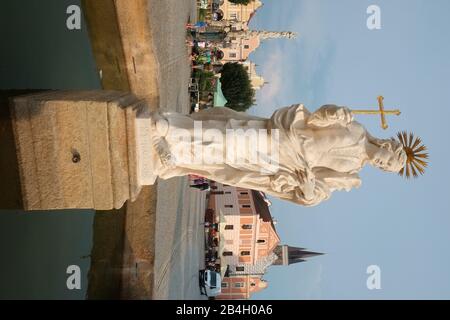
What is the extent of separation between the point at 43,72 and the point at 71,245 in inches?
110

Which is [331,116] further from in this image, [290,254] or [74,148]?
[290,254]

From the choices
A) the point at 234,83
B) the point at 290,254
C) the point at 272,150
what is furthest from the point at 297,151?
the point at 290,254

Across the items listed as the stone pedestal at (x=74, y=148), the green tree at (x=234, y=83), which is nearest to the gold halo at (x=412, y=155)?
the stone pedestal at (x=74, y=148)

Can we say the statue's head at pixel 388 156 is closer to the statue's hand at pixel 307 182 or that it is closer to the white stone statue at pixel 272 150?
the white stone statue at pixel 272 150

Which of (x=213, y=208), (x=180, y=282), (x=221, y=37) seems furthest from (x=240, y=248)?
(x=180, y=282)

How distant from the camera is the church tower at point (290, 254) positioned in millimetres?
44750

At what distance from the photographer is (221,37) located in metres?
20.5

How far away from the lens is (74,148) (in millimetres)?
4305

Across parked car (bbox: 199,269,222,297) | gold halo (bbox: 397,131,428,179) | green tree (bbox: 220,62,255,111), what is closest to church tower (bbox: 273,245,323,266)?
green tree (bbox: 220,62,255,111)

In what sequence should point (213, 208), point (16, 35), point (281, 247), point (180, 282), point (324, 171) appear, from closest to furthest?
point (324, 171), point (16, 35), point (180, 282), point (213, 208), point (281, 247)

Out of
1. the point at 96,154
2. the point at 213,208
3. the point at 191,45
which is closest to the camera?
the point at 96,154

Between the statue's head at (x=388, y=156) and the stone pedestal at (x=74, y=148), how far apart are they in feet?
9.52

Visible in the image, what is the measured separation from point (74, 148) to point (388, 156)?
3642 mm
